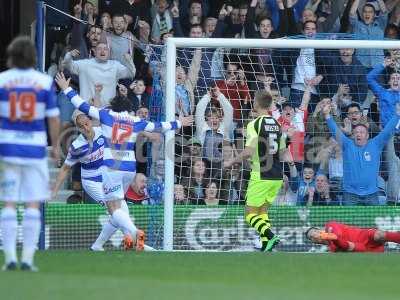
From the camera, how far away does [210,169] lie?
16922 mm

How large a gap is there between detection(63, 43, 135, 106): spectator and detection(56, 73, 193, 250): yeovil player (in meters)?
2.40

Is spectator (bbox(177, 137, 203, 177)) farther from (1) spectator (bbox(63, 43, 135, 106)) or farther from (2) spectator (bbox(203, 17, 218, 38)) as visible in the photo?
(2) spectator (bbox(203, 17, 218, 38))

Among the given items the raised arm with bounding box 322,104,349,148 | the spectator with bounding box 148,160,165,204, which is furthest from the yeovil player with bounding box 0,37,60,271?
the raised arm with bounding box 322,104,349,148

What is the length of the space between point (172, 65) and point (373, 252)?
142 inches

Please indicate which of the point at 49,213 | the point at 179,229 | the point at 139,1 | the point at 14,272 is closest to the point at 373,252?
the point at 179,229

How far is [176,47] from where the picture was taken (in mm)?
16281

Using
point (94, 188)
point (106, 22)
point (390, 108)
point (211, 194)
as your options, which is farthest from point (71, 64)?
point (390, 108)

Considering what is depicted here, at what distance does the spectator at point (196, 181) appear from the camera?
1683 centimetres

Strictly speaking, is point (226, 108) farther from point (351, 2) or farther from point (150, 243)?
point (351, 2)

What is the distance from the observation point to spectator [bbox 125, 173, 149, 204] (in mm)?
17188

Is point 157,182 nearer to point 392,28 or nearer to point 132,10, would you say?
point 132,10

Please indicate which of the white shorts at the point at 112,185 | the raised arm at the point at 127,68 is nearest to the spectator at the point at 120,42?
the raised arm at the point at 127,68

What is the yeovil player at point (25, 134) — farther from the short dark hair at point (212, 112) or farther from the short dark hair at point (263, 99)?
the short dark hair at point (212, 112)

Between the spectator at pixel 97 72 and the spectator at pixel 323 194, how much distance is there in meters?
3.20
